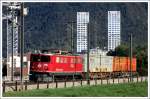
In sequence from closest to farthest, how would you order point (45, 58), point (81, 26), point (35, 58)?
point (45, 58) < point (35, 58) < point (81, 26)

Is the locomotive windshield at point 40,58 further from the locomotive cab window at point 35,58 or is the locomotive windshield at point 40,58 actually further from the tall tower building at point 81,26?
the tall tower building at point 81,26

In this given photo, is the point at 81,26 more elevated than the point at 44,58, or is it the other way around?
the point at 81,26

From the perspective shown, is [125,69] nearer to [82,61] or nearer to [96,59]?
[96,59]

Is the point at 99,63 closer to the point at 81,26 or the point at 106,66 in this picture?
the point at 106,66

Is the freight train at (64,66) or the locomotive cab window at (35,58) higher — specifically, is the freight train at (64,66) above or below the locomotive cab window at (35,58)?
below

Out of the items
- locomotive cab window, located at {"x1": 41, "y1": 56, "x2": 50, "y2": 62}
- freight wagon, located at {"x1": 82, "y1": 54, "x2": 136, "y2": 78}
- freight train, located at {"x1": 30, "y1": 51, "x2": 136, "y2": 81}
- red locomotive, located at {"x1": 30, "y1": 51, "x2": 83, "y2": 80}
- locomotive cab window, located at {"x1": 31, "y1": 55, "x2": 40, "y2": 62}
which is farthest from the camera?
freight wagon, located at {"x1": 82, "y1": 54, "x2": 136, "y2": 78}

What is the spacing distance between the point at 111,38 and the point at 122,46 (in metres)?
2.69

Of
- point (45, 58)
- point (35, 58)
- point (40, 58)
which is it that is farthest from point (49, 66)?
point (35, 58)

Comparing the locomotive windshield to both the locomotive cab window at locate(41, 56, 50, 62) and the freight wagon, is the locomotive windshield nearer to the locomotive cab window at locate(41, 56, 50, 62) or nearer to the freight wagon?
the locomotive cab window at locate(41, 56, 50, 62)

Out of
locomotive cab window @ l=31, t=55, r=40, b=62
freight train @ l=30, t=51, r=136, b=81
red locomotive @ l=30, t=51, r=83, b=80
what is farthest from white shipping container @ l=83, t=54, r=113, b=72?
locomotive cab window @ l=31, t=55, r=40, b=62

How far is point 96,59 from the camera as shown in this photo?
55844 millimetres

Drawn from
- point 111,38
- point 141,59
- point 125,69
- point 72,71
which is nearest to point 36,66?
point 72,71

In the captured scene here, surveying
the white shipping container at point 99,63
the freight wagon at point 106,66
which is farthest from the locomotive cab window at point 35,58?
the white shipping container at point 99,63

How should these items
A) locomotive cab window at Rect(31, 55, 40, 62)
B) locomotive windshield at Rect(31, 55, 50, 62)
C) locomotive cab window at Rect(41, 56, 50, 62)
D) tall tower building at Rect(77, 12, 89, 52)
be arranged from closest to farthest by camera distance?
locomotive cab window at Rect(41, 56, 50, 62) → locomotive windshield at Rect(31, 55, 50, 62) → locomotive cab window at Rect(31, 55, 40, 62) → tall tower building at Rect(77, 12, 89, 52)
